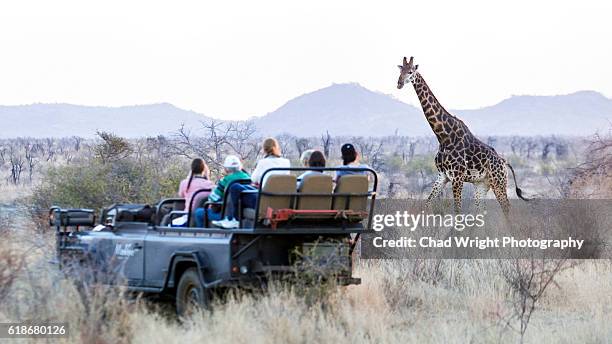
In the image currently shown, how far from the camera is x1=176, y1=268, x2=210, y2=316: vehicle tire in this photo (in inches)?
448

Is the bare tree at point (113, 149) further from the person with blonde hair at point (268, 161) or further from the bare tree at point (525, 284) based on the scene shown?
the person with blonde hair at point (268, 161)

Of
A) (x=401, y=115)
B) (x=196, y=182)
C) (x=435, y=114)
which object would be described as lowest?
(x=196, y=182)

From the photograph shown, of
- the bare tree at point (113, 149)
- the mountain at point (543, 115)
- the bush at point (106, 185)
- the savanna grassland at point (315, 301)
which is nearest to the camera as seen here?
the savanna grassland at point (315, 301)

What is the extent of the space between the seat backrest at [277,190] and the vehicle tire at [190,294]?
0.92 metres

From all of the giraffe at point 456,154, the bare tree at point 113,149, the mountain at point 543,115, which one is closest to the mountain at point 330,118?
the mountain at point 543,115

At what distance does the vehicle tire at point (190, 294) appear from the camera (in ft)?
37.4

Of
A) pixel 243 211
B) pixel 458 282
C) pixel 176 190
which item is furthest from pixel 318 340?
pixel 176 190

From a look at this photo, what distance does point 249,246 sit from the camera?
11445 millimetres

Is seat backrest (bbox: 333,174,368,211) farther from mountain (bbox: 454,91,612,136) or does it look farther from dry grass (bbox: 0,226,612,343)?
mountain (bbox: 454,91,612,136)

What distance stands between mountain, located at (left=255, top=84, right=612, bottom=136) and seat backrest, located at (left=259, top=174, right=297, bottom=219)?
13308 centimetres

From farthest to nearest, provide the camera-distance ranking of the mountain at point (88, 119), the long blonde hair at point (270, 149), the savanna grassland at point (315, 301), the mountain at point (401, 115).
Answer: the mountain at point (401, 115) < the mountain at point (88, 119) < the long blonde hair at point (270, 149) < the savanna grassland at point (315, 301)

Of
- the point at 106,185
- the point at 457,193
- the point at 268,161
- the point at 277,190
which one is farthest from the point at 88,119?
the point at 277,190

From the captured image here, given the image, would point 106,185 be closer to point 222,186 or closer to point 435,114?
point 435,114

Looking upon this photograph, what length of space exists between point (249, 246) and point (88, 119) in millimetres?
146913
